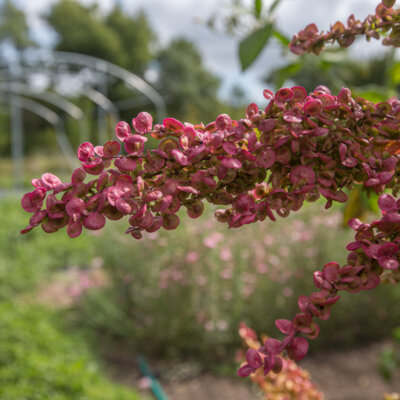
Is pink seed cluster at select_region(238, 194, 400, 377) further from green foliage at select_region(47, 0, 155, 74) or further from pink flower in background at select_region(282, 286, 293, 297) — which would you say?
green foliage at select_region(47, 0, 155, 74)

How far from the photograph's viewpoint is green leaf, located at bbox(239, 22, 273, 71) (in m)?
0.93

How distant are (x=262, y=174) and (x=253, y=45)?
577 millimetres

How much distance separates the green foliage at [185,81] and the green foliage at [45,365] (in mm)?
27093

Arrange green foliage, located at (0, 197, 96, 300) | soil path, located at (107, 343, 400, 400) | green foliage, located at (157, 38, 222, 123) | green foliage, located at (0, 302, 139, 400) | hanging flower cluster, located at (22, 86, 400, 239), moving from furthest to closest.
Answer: green foliage, located at (157, 38, 222, 123) < green foliage, located at (0, 197, 96, 300) < soil path, located at (107, 343, 400, 400) < green foliage, located at (0, 302, 139, 400) < hanging flower cluster, located at (22, 86, 400, 239)

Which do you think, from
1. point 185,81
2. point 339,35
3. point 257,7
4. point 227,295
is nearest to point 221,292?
point 227,295

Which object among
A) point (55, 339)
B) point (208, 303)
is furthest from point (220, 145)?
point (55, 339)

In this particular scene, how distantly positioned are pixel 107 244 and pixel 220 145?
386 cm

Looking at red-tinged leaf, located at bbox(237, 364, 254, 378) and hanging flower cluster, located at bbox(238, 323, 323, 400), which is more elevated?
red-tinged leaf, located at bbox(237, 364, 254, 378)

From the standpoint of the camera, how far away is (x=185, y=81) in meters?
31.2

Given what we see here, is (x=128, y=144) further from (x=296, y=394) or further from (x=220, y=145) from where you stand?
(x=296, y=394)

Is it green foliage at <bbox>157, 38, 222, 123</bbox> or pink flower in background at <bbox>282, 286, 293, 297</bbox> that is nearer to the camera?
pink flower in background at <bbox>282, 286, 293, 297</bbox>

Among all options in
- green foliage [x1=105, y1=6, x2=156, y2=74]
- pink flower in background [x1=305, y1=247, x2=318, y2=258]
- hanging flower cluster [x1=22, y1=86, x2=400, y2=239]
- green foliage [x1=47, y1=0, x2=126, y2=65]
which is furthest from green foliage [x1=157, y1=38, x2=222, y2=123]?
hanging flower cluster [x1=22, y1=86, x2=400, y2=239]

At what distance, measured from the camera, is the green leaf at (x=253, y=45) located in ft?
3.05

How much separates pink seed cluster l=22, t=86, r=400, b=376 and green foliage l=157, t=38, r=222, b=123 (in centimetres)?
2990
